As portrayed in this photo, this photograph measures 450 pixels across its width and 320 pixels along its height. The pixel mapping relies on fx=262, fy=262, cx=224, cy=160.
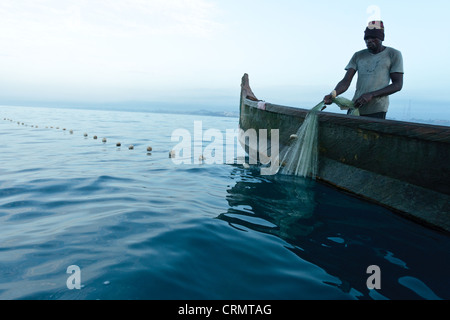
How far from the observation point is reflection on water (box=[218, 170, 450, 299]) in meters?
2.26

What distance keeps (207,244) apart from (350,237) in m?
1.69

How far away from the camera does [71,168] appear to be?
22.0 feet

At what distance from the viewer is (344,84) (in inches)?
214

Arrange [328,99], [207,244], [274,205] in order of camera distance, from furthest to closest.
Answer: [328,99]
[274,205]
[207,244]

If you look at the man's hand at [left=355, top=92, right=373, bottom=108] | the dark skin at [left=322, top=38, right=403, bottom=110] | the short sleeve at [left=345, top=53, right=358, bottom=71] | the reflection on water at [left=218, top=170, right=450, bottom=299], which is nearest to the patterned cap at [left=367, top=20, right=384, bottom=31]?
the dark skin at [left=322, top=38, right=403, bottom=110]

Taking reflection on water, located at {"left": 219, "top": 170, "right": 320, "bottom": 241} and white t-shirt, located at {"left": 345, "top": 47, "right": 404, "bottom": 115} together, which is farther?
white t-shirt, located at {"left": 345, "top": 47, "right": 404, "bottom": 115}

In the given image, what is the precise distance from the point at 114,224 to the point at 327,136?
3.94 meters

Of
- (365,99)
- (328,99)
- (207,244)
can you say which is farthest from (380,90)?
(207,244)

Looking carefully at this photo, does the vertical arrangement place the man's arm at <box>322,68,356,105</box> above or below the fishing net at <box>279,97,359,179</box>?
above

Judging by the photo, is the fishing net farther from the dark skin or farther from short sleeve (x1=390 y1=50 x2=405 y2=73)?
short sleeve (x1=390 y1=50 x2=405 y2=73)

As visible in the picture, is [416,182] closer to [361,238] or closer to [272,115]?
[361,238]

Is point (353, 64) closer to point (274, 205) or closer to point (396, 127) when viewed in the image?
point (396, 127)

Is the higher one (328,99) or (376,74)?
(376,74)

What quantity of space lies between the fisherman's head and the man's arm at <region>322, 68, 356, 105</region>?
655mm
